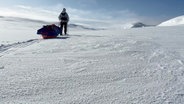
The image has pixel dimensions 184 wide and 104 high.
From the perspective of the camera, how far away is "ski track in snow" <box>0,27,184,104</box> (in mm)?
2482

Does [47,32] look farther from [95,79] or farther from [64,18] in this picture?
[95,79]

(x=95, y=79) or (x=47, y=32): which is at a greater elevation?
(x=47, y=32)

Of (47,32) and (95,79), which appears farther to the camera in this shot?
(47,32)

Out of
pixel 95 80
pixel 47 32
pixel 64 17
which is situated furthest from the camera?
pixel 64 17

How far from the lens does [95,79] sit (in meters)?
3.13

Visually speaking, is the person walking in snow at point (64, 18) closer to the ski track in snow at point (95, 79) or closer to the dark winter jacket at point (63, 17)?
the dark winter jacket at point (63, 17)

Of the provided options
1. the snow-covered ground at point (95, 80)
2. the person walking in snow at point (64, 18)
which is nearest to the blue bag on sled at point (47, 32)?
the person walking in snow at point (64, 18)

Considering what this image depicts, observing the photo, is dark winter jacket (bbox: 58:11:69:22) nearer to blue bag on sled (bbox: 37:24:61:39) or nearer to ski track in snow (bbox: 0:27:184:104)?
blue bag on sled (bbox: 37:24:61:39)

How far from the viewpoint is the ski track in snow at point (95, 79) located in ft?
8.14

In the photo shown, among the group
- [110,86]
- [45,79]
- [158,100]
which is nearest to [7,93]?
[45,79]

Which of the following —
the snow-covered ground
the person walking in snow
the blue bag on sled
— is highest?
the person walking in snow

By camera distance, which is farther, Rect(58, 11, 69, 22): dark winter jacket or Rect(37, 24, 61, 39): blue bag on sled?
Rect(58, 11, 69, 22): dark winter jacket

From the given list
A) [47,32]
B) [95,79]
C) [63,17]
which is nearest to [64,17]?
[63,17]

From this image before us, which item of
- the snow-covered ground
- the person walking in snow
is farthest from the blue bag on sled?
the snow-covered ground
